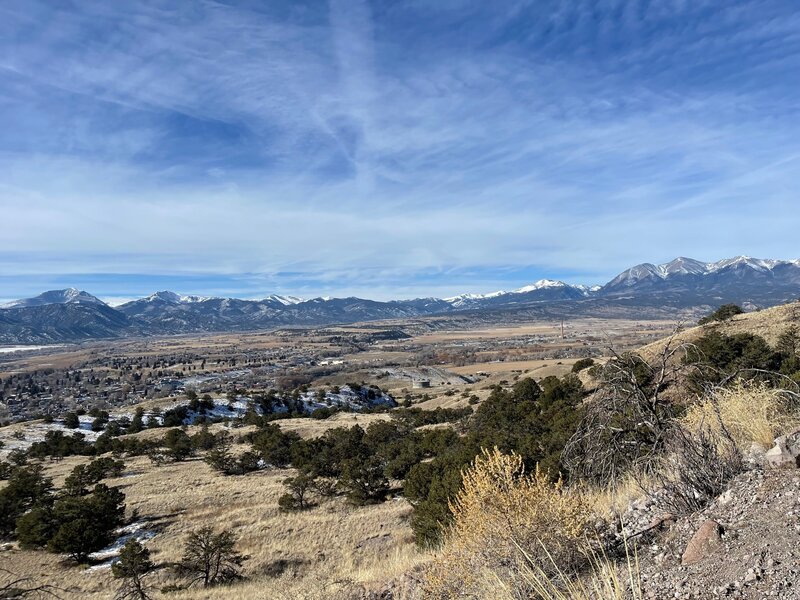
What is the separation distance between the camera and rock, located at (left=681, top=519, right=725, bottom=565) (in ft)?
15.8

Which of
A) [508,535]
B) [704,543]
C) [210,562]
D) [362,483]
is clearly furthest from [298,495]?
[704,543]

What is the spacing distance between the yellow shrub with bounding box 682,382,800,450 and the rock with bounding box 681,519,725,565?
242cm

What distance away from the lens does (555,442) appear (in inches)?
716

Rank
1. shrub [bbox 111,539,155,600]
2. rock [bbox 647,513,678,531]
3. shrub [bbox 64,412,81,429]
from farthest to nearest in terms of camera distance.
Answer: shrub [bbox 64,412,81,429] < shrub [bbox 111,539,155,600] < rock [bbox 647,513,678,531]

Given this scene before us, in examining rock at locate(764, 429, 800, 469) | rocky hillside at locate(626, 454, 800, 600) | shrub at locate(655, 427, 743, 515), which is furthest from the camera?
shrub at locate(655, 427, 743, 515)

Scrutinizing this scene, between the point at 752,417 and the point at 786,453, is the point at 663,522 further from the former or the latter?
the point at 752,417

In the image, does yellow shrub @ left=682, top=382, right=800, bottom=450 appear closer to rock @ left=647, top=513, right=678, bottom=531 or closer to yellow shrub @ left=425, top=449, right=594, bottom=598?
rock @ left=647, top=513, right=678, bottom=531

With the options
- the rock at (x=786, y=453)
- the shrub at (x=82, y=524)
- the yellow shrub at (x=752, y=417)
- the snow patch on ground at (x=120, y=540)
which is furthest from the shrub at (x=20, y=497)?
the rock at (x=786, y=453)

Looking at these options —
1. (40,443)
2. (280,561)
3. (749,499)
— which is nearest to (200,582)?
(280,561)

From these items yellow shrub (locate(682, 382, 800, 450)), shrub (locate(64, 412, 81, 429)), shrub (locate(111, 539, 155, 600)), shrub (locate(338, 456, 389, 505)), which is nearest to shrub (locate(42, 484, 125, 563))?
shrub (locate(111, 539, 155, 600))

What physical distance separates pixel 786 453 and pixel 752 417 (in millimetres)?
2133

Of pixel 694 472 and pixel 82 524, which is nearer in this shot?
pixel 694 472

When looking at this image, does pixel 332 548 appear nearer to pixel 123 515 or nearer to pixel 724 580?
pixel 123 515

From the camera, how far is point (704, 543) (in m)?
4.91
